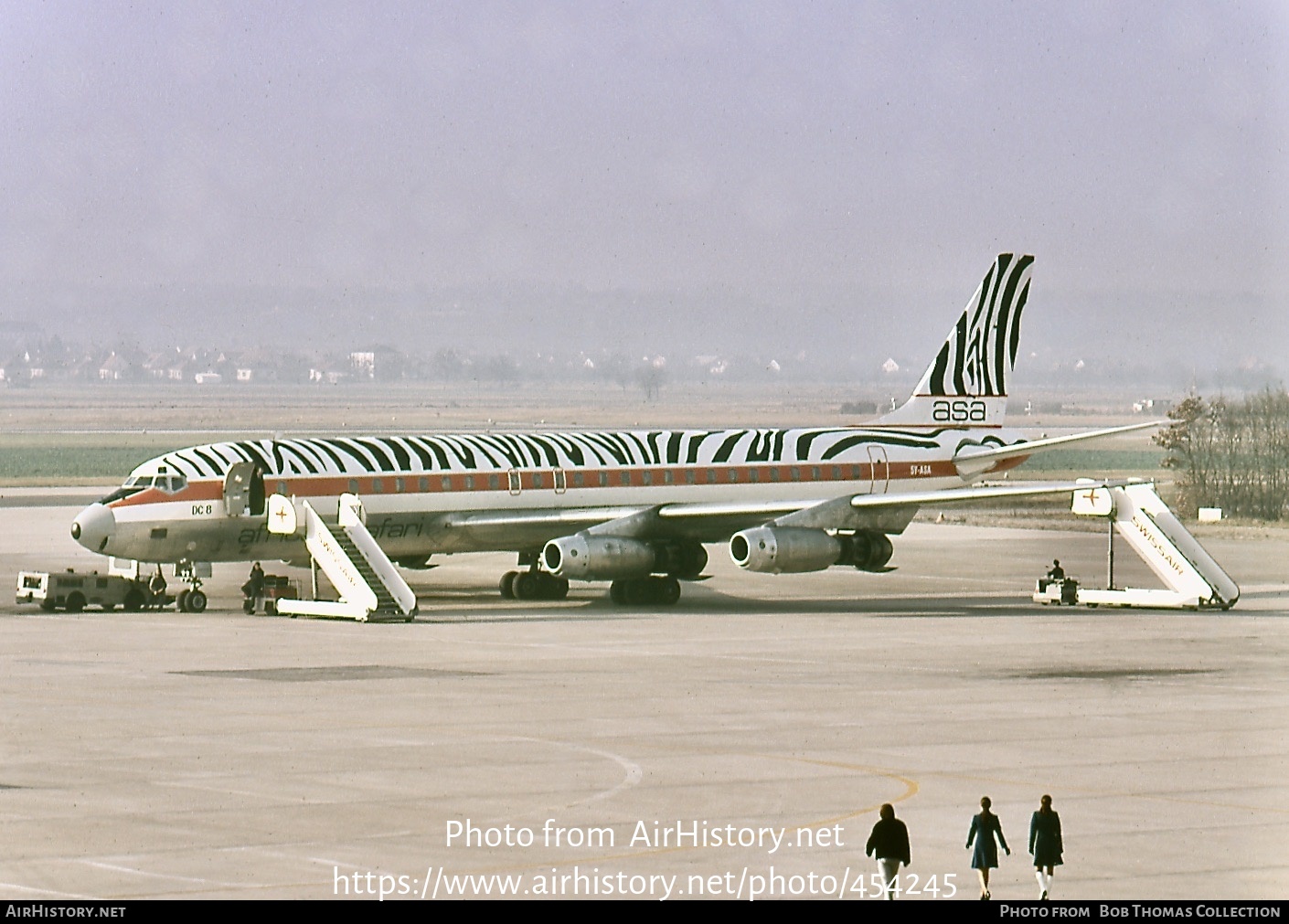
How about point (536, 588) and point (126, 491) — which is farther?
point (536, 588)

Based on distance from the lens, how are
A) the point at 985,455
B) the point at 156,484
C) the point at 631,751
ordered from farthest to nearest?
the point at 985,455
the point at 156,484
the point at 631,751

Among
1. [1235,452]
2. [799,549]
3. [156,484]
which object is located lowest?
[799,549]

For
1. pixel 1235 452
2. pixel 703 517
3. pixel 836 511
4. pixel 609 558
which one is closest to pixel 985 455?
pixel 836 511

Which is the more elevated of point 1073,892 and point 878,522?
point 878,522

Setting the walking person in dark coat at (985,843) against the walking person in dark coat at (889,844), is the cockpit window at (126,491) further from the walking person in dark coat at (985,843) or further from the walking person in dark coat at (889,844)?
the walking person in dark coat at (985,843)

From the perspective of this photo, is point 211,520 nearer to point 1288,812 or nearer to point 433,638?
point 433,638

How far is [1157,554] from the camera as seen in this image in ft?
176

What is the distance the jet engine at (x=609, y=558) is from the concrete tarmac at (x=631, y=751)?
163 cm

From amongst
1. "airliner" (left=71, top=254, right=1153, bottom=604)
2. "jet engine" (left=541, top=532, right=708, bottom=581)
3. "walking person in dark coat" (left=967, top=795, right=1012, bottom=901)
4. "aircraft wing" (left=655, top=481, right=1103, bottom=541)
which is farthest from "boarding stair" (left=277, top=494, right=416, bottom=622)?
"walking person in dark coat" (left=967, top=795, right=1012, bottom=901)

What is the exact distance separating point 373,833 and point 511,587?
3515cm

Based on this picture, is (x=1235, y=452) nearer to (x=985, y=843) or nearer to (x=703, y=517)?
(x=703, y=517)

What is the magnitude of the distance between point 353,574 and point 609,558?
7084mm

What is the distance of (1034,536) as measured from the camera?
8431 cm

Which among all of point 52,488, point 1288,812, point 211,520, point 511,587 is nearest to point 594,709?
point 1288,812
